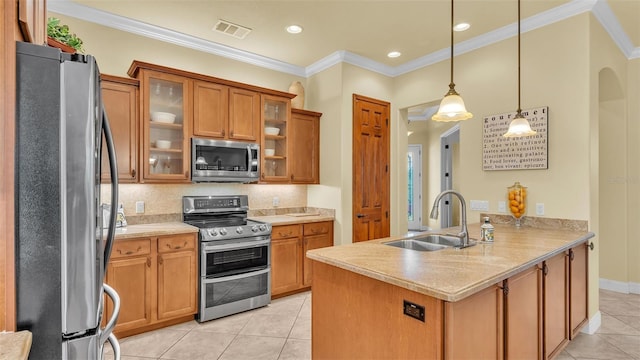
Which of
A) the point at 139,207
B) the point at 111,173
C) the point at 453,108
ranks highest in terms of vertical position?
the point at 453,108

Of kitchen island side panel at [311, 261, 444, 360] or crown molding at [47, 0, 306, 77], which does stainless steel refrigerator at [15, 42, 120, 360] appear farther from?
crown molding at [47, 0, 306, 77]

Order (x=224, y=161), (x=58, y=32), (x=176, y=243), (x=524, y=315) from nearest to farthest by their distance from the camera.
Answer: (x=524, y=315) → (x=58, y=32) → (x=176, y=243) → (x=224, y=161)

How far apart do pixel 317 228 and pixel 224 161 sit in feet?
4.52

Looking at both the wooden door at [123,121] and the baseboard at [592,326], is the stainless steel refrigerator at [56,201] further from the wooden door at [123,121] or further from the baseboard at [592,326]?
the baseboard at [592,326]

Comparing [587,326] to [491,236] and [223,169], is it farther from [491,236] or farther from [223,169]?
[223,169]

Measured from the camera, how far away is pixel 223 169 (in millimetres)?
3545

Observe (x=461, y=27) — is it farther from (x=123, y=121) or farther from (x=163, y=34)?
(x=123, y=121)

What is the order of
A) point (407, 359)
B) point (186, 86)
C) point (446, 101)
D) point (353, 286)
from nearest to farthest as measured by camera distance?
point (407, 359) → point (353, 286) → point (446, 101) → point (186, 86)

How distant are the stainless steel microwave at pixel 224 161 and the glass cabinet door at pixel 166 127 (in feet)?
0.32

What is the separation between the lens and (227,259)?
3.24m

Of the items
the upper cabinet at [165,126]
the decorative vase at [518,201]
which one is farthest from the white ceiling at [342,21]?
the decorative vase at [518,201]

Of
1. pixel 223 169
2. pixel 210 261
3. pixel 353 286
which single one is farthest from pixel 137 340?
pixel 353 286

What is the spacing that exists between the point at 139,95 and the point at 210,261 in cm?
174

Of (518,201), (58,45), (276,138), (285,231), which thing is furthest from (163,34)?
(518,201)
